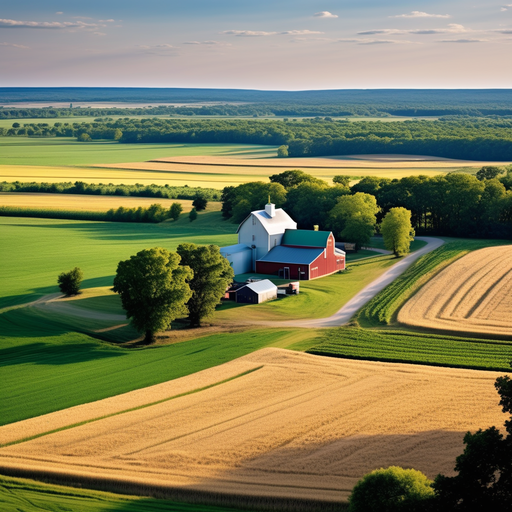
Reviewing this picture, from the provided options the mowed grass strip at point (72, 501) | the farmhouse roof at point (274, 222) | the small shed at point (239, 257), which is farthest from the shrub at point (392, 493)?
Result: the farmhouse roof at point (274, 222)

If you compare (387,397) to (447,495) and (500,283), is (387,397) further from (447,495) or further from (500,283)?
(500,283)

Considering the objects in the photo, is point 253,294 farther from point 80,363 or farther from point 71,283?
point 80,363

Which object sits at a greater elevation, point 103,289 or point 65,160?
point 65,160

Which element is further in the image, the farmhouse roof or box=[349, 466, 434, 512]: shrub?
the farmhouse roof

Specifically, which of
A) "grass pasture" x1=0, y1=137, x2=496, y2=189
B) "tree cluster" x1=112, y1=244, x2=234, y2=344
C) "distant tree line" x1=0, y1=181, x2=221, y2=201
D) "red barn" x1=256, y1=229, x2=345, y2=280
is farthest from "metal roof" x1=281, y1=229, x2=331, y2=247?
"grass pasture" x1=0, y1=137, x2=496, y2=189

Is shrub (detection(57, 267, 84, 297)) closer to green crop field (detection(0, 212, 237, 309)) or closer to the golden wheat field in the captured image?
green crop field (detection(0, 212, 237, 309))

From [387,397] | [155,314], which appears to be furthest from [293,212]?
[387,397]

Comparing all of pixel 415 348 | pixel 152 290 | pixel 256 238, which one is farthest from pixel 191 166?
pixel 415 348
